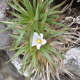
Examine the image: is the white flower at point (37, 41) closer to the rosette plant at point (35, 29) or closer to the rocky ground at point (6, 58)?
the rosette plant at point (35, 29)

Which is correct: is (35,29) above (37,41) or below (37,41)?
above

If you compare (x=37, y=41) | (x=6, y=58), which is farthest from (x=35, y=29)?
(x=6, y=58)

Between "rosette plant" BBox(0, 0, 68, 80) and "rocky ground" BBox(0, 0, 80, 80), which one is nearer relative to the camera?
"rosette plant" BBox(0, 0, 68, 80)

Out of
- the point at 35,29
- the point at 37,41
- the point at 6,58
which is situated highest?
the point at 35,29

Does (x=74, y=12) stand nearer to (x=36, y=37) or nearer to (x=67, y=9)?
(x=67, y=9)

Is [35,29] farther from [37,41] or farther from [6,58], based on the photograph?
[6,58]

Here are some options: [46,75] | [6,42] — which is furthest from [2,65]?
[46,75]

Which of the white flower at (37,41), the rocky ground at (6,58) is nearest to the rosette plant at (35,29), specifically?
the white flower at (37,41)

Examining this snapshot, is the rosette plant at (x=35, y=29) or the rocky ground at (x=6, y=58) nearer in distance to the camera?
the rosette plant at (x=35, y=29)

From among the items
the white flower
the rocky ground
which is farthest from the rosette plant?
the rocky ground

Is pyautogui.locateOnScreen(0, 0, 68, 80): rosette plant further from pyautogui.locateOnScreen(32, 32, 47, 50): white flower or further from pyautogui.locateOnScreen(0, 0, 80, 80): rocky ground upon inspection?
pyautogui.locateOnScreen(0, 0, 80, 80): rocky ground

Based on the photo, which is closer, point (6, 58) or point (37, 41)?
point (37, 41)
